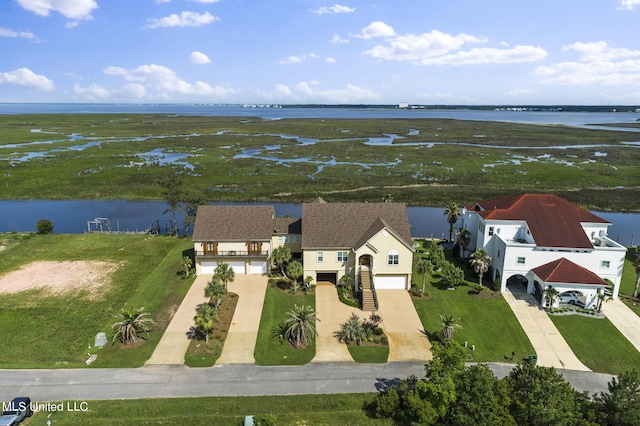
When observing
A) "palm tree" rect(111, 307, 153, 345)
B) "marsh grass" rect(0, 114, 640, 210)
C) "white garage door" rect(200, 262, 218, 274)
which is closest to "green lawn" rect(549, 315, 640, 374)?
"white garage door" rect(200, 262, 218, 274)

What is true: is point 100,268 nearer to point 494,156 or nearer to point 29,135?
point 494,156

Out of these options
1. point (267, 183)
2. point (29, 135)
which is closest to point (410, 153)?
point (267, 183)

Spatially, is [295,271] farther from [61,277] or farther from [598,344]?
[598,344]

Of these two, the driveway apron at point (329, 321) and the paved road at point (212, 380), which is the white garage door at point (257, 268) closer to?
the driveway apron at point (329, 321)

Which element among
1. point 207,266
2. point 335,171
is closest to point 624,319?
point 207,266

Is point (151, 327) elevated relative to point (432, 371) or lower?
lower

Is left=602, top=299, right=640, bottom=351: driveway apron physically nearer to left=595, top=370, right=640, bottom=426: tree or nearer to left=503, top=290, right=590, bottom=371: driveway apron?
left=503, top=290, right=590, bottom=371: driveway apron
